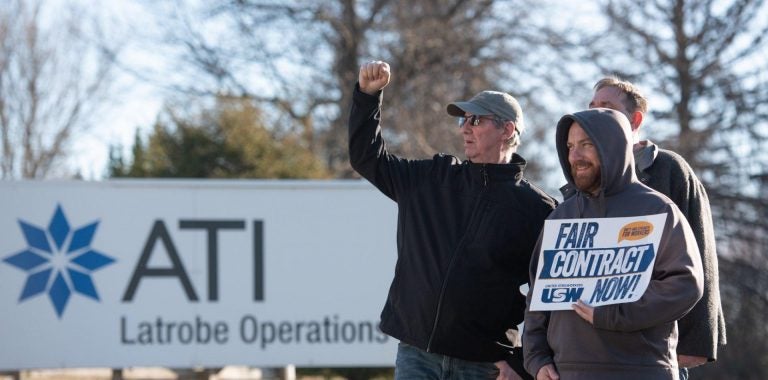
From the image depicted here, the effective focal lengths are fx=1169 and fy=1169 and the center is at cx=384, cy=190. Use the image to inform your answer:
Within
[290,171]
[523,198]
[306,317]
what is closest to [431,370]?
[523,198]

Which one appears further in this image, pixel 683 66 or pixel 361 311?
pixel 683 66

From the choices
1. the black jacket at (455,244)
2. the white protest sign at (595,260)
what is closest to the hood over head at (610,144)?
the white protest sign at (595,260)

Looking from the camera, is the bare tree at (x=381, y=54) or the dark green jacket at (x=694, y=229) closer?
the dark green jacket at (x=694, y=229)

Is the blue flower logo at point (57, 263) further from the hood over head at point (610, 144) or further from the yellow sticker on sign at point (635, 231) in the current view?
the yellow sticker on sign at point (635, 231)

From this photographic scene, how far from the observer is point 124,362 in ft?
32.7

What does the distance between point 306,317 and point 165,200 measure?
1601 mm

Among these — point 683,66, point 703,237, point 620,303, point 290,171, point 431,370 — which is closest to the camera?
point 620,303

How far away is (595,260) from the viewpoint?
13.0 ft

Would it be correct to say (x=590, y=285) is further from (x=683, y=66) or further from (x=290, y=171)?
(x=683, y=66)

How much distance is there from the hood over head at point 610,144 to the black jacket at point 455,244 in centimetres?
75

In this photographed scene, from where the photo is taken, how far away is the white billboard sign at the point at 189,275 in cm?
994

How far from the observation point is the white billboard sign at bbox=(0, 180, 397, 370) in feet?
32.6

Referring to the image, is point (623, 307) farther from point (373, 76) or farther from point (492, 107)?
point (373, 76)

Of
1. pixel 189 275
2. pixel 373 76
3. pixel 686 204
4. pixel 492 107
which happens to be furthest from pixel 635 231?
pixel 189 275
